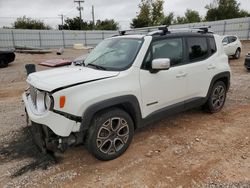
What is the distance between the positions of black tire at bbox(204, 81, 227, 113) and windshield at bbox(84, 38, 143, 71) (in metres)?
2.12

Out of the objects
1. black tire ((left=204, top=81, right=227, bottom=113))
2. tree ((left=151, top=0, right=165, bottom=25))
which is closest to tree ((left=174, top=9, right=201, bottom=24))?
tree ((left=151, top=0, right=165, bottom=25))

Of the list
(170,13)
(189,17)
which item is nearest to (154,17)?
(170,13)

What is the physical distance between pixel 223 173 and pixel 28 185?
2.45 meters

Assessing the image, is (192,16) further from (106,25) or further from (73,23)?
(73,23)

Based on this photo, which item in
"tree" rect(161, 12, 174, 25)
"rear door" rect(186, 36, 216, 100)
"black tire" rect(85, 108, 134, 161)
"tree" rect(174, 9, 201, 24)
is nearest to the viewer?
"black tire" rect(85, 108, 134, 161)

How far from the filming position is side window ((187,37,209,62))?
14.3ft

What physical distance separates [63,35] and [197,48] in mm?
28077

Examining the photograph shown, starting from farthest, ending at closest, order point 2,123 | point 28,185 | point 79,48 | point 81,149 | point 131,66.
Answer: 1. point 79,48
2. point 2,123
3. point 81,149
4. point 131,66
5. point 28,185

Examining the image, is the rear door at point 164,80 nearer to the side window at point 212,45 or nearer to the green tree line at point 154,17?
the side window at point 212,45

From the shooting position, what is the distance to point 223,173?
10.1 feet

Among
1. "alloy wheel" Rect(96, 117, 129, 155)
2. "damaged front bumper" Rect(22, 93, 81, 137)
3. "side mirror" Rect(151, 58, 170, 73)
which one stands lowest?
"alloy wheel" Rect(96, 117, 129, 155)

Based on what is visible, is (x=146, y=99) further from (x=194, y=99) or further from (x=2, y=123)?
(x=2, y=123)

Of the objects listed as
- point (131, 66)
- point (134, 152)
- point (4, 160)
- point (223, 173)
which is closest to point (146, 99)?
point (131, 66)

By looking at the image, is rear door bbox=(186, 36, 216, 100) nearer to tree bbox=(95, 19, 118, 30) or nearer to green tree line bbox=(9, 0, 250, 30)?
green tree line bbox=(9, 0, 250, 30)
